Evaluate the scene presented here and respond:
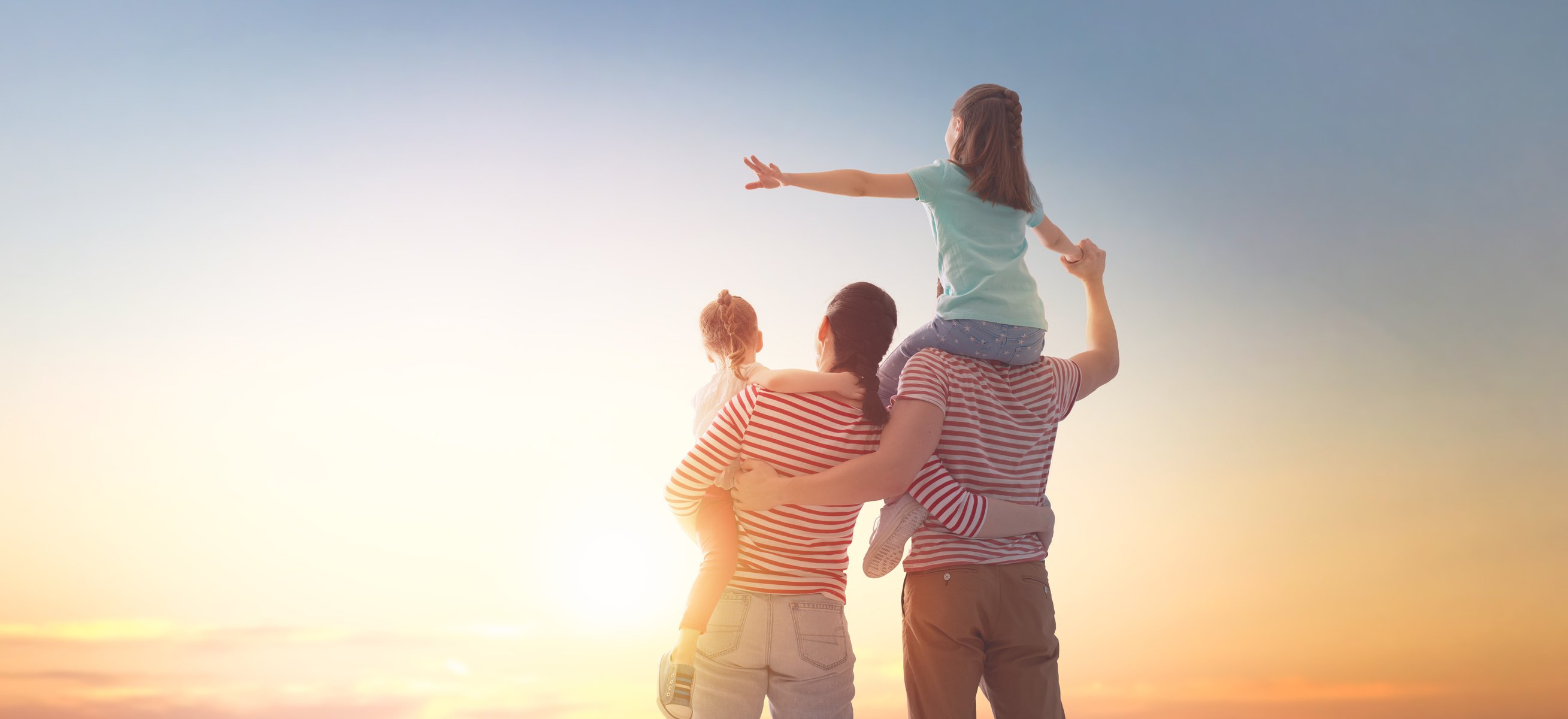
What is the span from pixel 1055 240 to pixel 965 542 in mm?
1601

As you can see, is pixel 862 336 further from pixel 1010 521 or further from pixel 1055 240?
pixel 1055 240

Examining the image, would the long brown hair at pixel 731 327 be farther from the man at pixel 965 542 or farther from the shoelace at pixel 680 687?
the shoelace at pixel 680 687

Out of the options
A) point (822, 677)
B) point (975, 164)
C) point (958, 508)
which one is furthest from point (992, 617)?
point (975, 164)

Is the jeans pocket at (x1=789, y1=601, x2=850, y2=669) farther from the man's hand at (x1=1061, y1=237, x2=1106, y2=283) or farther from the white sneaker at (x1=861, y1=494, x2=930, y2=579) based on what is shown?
the man's hand at (x1=1061, y1=237, x2=1106, y2=283)

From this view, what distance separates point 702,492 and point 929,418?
867mm

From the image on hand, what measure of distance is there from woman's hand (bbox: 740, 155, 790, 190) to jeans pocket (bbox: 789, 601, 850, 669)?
1.57 m

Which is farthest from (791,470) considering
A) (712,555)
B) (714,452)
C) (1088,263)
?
(1088,263)

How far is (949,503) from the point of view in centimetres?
349

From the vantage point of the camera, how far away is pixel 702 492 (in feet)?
11.6

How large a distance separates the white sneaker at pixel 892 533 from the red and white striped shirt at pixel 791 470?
0.29ft

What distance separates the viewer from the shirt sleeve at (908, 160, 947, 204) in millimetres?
3934

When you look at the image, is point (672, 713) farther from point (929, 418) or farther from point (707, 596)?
point (929, 418)

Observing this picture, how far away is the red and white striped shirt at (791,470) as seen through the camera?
345cm

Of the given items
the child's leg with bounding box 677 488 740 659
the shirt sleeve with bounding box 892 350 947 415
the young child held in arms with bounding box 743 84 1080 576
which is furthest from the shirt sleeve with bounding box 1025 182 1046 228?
the child's leg with bounding box 677 488 740 659
